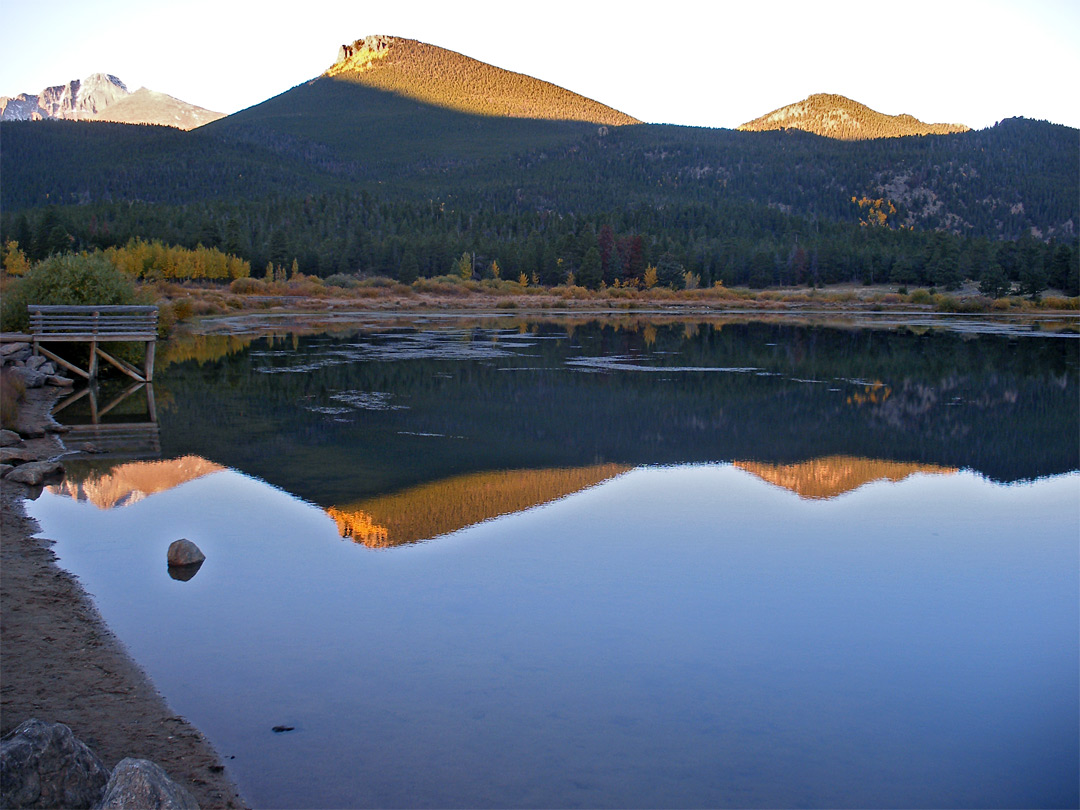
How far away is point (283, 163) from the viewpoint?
160 meters

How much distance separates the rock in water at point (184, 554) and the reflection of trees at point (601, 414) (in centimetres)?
256

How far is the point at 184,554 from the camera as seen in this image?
918cm

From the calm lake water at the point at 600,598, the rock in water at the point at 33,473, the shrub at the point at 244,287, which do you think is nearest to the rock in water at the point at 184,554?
the calm lake water at the point at 600,598

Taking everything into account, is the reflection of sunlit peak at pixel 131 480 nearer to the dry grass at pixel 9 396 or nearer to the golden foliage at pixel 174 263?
the dry grass at pixel 9 396

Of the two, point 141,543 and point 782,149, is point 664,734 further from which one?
point 782,149

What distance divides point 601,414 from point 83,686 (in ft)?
45.0

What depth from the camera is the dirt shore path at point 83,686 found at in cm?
535

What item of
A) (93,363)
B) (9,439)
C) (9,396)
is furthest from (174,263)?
(9,439)

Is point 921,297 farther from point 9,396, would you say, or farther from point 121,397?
point 9,396

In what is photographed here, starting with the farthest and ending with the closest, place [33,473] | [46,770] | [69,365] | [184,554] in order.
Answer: [69,365] < [33,473] < [184,554] < [46,770]

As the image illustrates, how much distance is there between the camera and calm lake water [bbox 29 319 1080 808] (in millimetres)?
5676

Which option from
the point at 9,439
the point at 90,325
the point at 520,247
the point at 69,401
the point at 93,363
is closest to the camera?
the point at 9,439

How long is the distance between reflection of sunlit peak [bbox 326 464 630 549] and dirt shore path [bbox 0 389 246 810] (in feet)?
10.5

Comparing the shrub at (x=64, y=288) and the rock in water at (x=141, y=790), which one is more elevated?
the shrub at (x=64, y=288)
